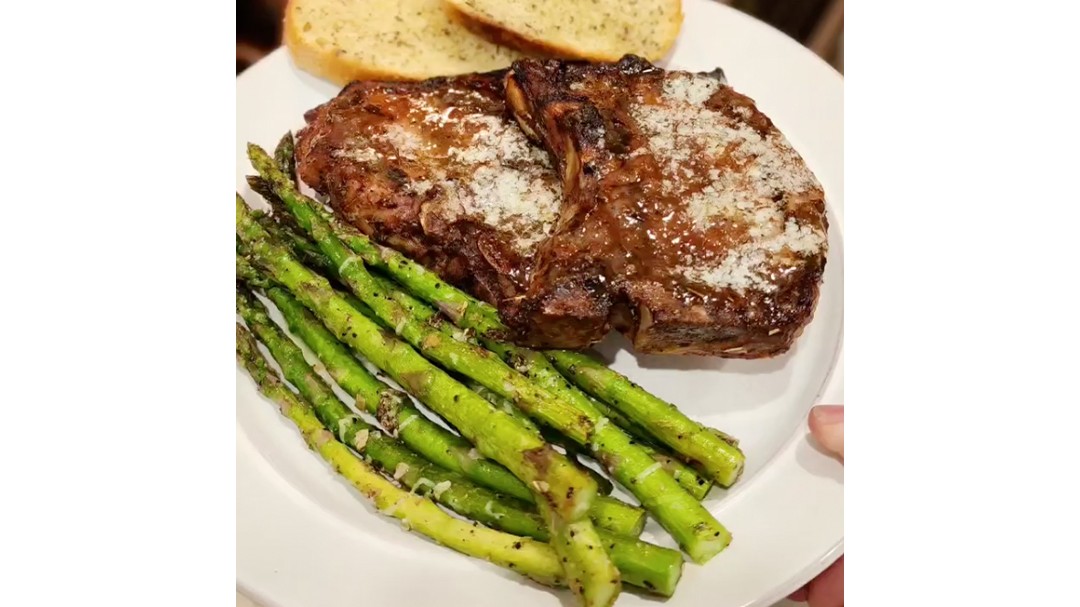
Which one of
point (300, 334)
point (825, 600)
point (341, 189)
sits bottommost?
point (825, 600)

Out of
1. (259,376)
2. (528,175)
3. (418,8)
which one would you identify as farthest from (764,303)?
(418,8)

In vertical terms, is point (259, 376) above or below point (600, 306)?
below

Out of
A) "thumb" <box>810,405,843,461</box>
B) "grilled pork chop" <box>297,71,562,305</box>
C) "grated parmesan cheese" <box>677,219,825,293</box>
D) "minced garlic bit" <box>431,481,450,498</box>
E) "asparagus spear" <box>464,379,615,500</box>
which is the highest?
"grated parmesan cheese" <box>677,219,825,293</box>

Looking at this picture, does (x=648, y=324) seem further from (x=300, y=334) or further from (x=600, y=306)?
(x=300, y=334)

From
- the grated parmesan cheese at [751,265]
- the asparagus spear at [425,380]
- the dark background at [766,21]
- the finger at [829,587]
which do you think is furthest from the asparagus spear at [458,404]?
the dark background at [766,21]

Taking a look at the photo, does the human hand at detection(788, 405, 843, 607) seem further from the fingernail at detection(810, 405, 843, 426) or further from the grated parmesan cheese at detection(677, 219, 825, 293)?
the grated parmesan cheese at detection(677, 219, 825, 293)

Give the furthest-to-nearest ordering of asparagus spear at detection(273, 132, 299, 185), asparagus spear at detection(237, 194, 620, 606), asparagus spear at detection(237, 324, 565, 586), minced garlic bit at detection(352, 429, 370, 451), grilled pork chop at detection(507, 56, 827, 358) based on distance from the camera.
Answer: asparagus spear at detection(273, 132, 299, 185)
minced garlic bit at detection(352, 429, 370, 451)
grilled pork chop at detection(507, 56, 827, 358)
asparagus spear at detection(237, 324, 565, 586)
asparagus spear at detection(237, 194, 620, 606)

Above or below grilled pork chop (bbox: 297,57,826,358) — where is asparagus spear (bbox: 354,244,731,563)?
below

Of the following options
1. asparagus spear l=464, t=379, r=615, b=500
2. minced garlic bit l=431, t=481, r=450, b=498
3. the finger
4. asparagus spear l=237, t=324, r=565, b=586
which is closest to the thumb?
the finger

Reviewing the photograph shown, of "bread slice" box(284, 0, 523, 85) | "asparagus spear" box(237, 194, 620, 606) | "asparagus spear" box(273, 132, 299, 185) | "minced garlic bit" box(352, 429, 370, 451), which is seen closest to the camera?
"asparagus spear" box(237, 194, 620, 606)
